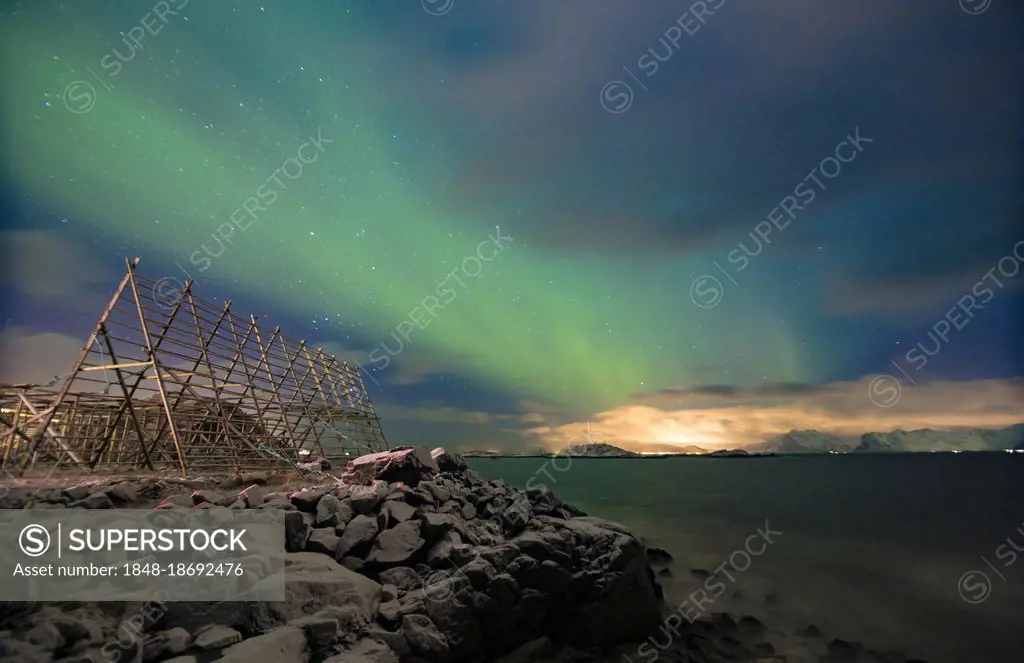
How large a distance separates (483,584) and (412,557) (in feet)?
6.34

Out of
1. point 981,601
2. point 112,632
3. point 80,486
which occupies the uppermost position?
point 80,486

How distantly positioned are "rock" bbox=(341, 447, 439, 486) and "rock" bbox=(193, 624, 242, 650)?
8208mm

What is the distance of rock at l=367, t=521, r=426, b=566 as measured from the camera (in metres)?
8.99

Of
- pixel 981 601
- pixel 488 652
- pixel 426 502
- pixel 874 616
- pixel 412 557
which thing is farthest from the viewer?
pixel 981 601

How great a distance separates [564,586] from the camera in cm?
921

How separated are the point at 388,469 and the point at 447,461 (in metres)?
5.20

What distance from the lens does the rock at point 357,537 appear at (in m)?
8.95

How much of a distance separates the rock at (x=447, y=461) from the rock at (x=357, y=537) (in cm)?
910

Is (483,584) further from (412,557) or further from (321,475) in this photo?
(321,475)

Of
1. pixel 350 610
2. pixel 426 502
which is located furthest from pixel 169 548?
pixel 426 502

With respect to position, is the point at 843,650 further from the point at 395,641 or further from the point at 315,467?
the point at 315,467

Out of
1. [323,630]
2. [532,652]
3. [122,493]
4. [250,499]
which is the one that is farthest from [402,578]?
[122,493]

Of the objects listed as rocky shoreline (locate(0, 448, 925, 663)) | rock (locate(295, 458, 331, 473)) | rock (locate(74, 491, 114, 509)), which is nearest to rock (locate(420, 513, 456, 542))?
rocky shoreline (locate(0, 448, 925, 663))

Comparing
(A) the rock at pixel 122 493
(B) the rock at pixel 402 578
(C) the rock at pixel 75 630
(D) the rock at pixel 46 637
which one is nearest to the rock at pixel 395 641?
(B) the rock at pixel 402 578
